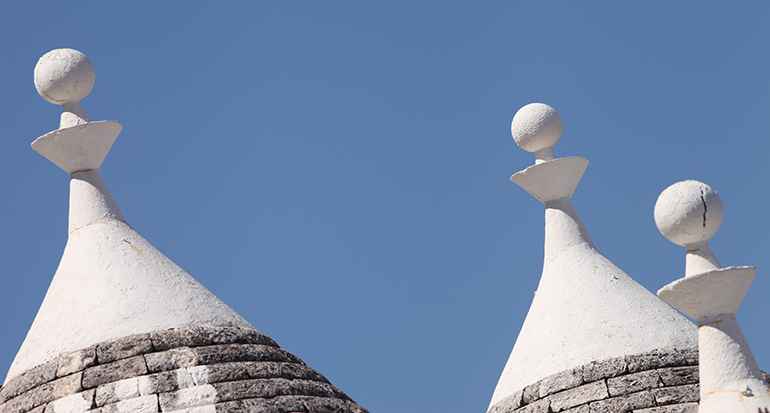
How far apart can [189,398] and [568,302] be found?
396 cm

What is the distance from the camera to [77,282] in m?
10.3

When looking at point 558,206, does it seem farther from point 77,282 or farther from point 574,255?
point 77,282

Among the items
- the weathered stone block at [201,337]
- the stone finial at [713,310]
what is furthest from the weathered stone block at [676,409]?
the weathered stone block at [201,337]

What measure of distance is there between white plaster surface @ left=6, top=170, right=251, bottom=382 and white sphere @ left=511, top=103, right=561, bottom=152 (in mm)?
3679

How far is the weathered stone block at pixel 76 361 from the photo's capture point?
30.7 feet

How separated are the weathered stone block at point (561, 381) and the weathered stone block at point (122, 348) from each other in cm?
378

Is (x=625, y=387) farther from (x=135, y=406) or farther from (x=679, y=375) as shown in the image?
(x=135, y=406)

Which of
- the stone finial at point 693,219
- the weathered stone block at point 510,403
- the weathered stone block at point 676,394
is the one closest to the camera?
the stone finial at point 693,219

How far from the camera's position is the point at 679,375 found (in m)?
9.53

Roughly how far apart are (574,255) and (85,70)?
5.67 meters

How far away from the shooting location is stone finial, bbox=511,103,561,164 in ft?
37.0

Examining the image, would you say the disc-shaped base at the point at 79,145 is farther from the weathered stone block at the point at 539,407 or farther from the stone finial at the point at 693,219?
the stone finial at the point at 693,219

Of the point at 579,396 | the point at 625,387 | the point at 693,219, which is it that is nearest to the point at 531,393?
the point at 579,396

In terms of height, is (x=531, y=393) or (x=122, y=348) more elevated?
(x=122, y=348)
